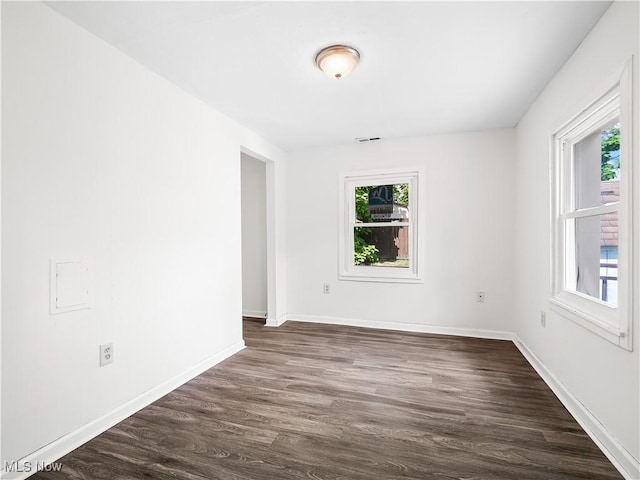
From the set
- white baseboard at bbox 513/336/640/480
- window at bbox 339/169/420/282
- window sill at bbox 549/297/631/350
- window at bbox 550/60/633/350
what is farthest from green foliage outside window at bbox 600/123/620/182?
window at bbox 339/169/420/282

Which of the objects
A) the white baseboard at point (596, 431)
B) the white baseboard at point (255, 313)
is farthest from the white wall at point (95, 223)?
the white baseboard at point (596, 431)

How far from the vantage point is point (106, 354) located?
1.94 m

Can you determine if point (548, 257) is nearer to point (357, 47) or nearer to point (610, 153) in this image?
point (610, 153)

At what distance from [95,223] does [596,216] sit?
119 inches

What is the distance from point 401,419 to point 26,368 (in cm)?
202

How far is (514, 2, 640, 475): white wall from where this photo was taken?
1522 mm

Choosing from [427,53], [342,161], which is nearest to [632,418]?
[427,53]

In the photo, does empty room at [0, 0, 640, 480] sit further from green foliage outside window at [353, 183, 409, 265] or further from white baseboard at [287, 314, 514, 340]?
green foliage outside window at [353, 183, 409, 265]

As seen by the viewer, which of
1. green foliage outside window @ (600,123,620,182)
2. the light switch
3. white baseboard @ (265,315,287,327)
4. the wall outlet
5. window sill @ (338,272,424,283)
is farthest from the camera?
white baseboard @ (265,315,287,327)

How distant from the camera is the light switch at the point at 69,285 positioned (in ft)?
5.45

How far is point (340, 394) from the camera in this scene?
2.34 meters

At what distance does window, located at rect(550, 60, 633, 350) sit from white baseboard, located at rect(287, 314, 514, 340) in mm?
1322

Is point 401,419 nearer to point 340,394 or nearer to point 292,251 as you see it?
point 340,394

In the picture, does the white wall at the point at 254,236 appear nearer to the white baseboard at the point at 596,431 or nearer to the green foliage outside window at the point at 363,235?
the green foliage outside window at the point at 363,235
